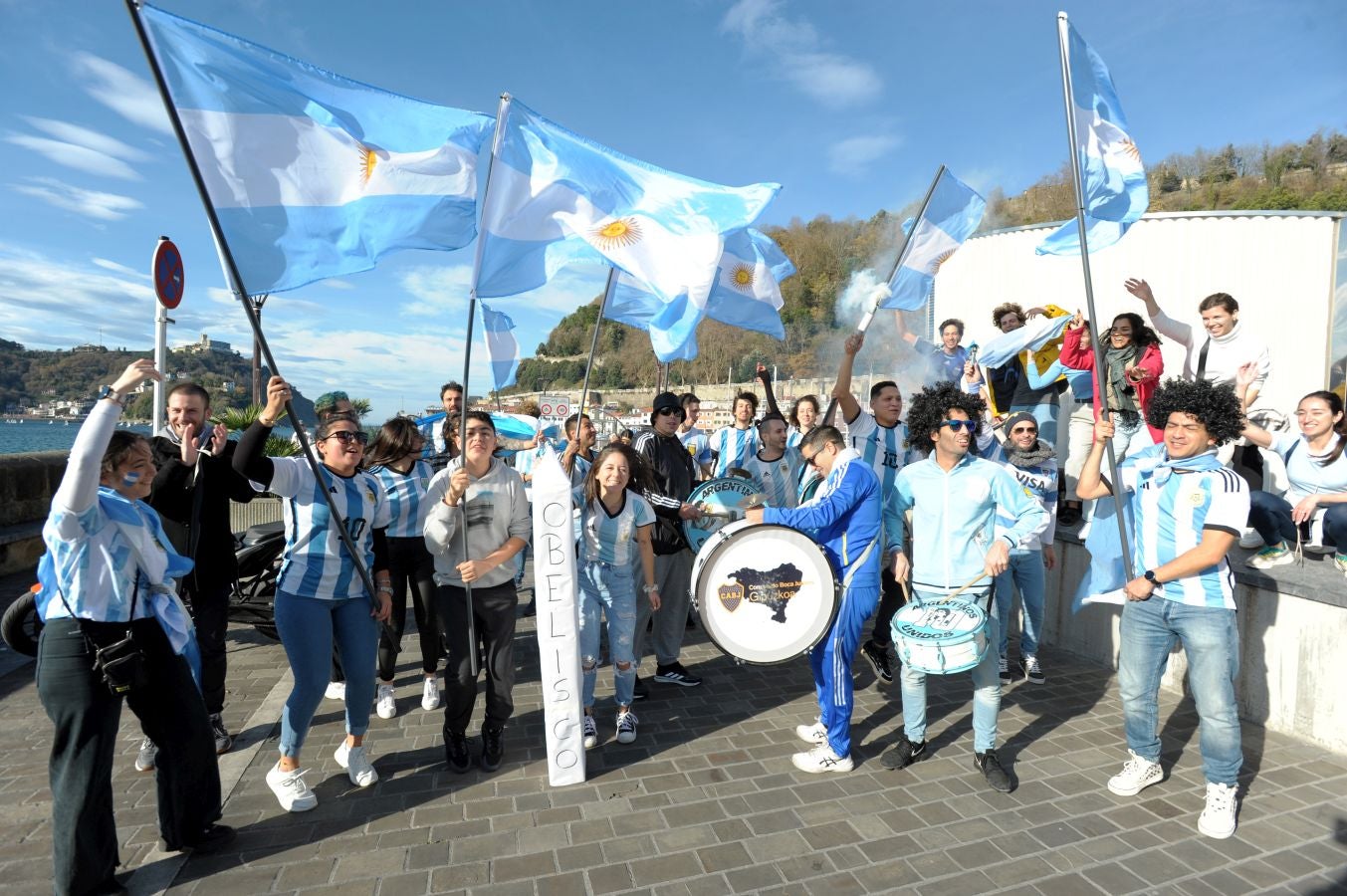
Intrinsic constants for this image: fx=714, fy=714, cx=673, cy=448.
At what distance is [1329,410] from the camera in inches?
183

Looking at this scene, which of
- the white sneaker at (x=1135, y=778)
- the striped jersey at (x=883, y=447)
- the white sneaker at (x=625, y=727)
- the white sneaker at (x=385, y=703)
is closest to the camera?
the white sneaker at (x=1135, y=778)

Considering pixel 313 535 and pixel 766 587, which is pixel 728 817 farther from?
pixel 313 535

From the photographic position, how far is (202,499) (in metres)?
4.01

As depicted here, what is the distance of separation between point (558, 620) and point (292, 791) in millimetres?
1506

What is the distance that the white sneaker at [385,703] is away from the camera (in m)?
4.73

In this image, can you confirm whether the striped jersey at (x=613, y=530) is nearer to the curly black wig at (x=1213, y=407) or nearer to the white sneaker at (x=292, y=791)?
the white sneaker at (x=292, y=791)

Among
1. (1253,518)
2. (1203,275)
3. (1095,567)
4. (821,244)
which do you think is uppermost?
(821,244)

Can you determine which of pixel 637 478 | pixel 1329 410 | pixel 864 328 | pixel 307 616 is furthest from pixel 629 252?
pixel 1329 410

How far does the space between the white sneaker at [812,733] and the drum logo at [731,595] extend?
2.95 ft

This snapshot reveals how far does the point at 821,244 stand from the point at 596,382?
32741 mm

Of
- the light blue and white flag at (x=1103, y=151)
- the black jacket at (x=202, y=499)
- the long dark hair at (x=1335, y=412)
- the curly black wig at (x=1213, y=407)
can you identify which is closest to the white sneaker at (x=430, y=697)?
the black jacket at (x=202, y=499)

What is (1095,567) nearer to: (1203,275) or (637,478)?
(637,478)

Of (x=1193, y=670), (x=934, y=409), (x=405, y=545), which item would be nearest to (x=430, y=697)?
(x=405, y=545)

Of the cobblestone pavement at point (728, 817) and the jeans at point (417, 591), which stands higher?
the jeans at point (417, 591)
